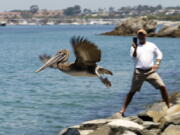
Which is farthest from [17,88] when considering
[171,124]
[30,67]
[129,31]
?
[129,31]

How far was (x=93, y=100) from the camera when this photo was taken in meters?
18.4

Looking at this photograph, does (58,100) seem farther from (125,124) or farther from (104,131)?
(104,131)

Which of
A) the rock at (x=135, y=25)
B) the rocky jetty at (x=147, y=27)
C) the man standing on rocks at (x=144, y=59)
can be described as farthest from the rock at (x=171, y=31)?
the man standing on rocks at (x=144, y=59)

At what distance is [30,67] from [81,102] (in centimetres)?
1643

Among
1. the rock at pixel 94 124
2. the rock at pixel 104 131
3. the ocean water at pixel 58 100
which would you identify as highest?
the rock at pixel 104 131

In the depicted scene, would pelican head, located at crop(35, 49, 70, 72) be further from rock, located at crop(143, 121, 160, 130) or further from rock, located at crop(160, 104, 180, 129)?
rock, located at crop(160, 104, 180, 129)

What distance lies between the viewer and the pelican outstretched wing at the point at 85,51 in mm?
9438

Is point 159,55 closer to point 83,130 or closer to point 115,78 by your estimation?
point 83,130

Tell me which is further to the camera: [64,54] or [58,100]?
[58,100]

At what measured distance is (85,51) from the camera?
957 centimetres

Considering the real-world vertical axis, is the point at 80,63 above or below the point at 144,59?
above

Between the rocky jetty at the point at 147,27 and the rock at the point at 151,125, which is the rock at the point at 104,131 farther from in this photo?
the rocky jetty at the point at 147,27

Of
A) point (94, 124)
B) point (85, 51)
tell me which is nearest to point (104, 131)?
point (94, 124)

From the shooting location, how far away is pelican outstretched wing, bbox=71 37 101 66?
944cm
